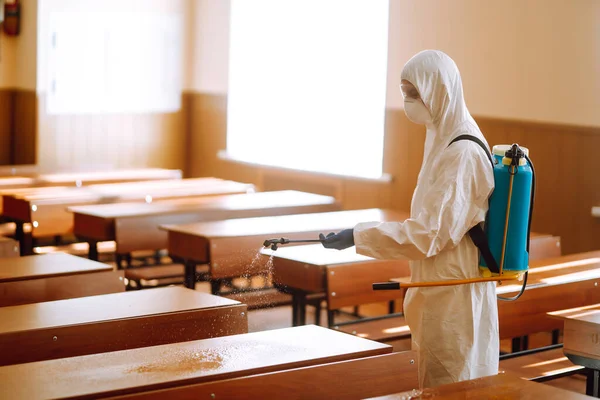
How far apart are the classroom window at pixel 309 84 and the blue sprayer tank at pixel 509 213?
4407 millimetres

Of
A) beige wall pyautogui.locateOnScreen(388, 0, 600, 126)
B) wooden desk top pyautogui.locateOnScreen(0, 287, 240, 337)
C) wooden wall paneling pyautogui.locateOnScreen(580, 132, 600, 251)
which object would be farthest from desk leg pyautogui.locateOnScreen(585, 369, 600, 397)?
beige wall pyautogui.locateOnScreen(388, 0, 600, 126)

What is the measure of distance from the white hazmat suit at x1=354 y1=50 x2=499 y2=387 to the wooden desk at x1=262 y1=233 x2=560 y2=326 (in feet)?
4.42

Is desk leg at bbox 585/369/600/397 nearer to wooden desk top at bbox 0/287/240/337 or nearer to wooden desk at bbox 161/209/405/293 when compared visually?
wooden desk top at bbox 0/287/240/337

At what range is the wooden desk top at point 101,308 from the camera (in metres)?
2.96

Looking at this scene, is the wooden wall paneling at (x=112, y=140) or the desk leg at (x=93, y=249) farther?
the wooden wall paneling at (x=112, y=140)

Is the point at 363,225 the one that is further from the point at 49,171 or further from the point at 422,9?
the point at 49,171

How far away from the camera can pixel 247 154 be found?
8.56m

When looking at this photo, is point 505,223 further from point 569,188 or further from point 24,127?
point 24,127

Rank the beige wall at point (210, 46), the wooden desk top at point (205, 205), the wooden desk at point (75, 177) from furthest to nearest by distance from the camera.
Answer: the beige wall at point (210, 46) → the wooden desk at point (75, 177) → the wooden desk top at point (205, 205)

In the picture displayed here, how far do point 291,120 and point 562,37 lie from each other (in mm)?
2887

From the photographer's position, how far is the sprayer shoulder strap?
2768mm

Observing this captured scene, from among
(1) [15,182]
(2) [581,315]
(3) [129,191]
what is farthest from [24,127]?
(2) [581,315]

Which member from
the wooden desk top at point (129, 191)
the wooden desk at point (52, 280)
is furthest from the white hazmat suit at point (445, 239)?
the wooden desk top at point (129, 191)

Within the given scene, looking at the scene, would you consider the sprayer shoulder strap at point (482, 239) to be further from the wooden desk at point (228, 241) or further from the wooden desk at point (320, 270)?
the wooden desk at point (228, 241)
